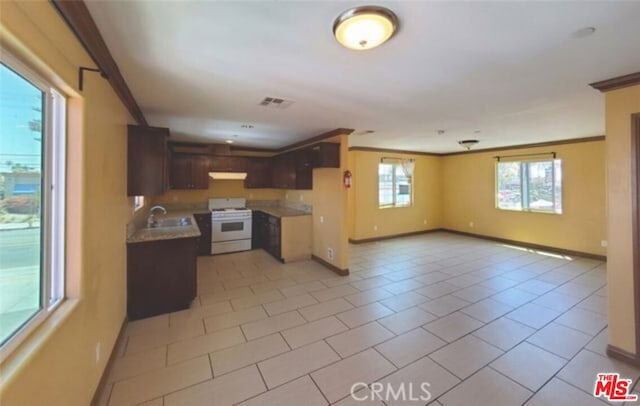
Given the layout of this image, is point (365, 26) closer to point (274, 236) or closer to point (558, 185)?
point (274, 236)

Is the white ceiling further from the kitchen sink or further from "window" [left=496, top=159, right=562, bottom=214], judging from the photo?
"window" [left=496, top=159, right=562, bottom=214]

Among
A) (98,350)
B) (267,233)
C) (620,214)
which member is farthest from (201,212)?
(620,214)

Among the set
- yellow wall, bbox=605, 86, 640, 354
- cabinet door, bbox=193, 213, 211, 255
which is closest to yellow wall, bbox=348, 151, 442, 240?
cabinet door, bbox=193, 213, 211, 255

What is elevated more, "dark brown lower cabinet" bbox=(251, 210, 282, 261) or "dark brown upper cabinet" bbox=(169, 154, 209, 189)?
"dark brown upper cabinet" bbox=(169, 154, 209, 189)

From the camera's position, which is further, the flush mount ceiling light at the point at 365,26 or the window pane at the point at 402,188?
the window pane at the point at 402,188

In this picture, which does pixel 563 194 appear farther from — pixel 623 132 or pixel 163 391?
pixel 163 391

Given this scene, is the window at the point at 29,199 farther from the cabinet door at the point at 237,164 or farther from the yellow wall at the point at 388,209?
the yellow wall at the point at 388,209

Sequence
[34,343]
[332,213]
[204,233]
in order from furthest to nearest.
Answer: [204,233]
[332,213]
[34,343]

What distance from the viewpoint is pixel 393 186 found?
7531mm

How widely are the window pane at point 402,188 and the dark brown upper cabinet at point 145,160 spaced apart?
5.93 metres

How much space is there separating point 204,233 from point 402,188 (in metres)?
5.29

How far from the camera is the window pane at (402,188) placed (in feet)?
25.0

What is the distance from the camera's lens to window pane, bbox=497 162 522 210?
6.60 m

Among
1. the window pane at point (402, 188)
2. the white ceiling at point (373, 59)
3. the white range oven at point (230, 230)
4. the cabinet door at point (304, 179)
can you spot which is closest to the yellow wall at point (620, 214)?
the white ceiling at point (373, 59)
